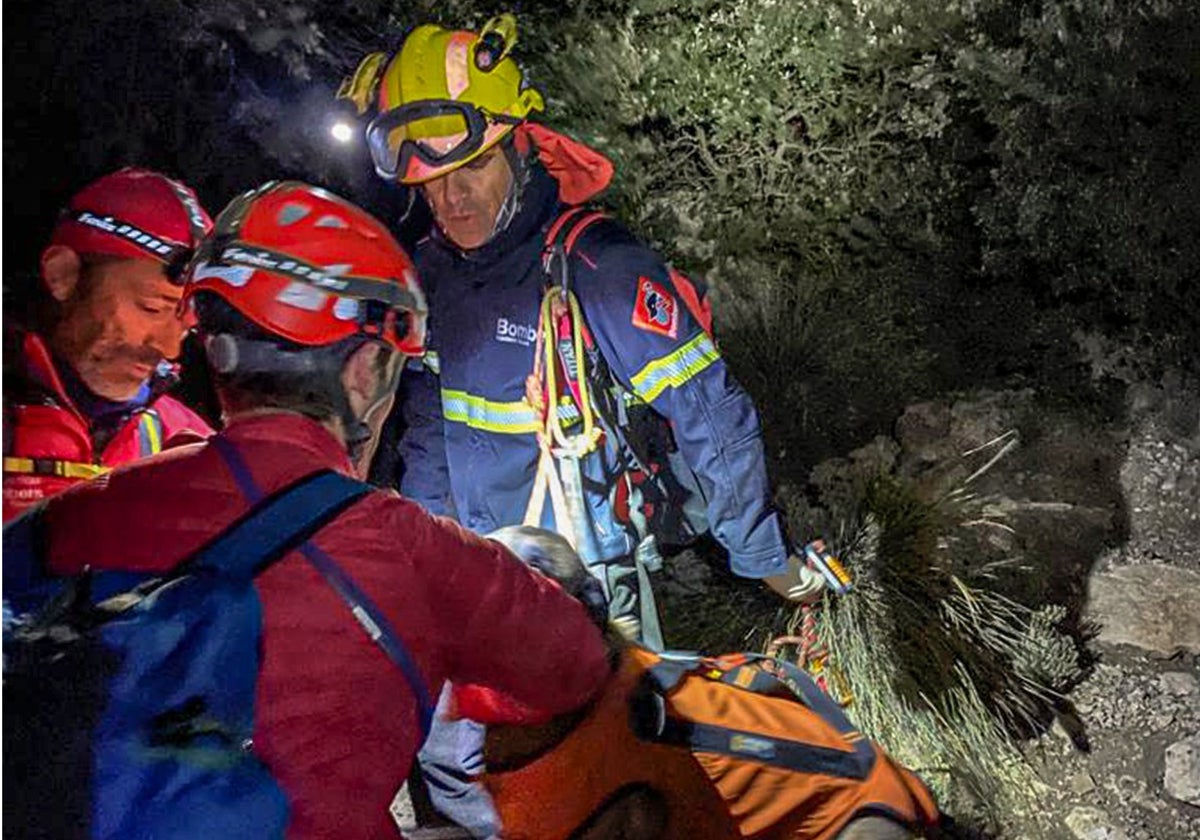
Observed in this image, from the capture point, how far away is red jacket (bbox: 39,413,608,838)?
107 centimetres

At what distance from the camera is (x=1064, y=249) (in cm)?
189

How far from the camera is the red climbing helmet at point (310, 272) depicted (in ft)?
4.07

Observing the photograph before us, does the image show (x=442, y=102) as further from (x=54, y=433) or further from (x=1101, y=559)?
(x=1101, y=559)

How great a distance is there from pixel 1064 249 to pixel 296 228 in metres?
1.33

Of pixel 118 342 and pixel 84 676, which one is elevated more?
pixel 118 342

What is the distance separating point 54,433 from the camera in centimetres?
148

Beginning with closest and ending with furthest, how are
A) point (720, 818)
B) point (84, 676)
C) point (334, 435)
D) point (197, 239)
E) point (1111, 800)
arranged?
point (84, 676), point (334, 435), point (720, 818), point (197, 239), point (1111, 800)

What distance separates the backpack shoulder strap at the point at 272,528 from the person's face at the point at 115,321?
0.54 meters

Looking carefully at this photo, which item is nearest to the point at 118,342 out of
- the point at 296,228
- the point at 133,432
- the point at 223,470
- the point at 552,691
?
the point at 133,432

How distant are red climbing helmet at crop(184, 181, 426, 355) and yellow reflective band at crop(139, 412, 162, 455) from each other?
347mm

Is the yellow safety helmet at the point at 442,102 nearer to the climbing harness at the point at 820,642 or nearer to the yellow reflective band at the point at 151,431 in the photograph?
the yellow reflective band at the point at 151,431

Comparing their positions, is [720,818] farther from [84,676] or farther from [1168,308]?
[1168,308]

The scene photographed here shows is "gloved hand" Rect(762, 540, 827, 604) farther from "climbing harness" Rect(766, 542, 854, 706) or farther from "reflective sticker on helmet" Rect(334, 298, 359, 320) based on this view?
"reflective sticker on helmet" Rect(334, 298, 359, 320)

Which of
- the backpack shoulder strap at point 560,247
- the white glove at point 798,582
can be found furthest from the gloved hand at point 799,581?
the backpack shoulder strap at point 560,247
